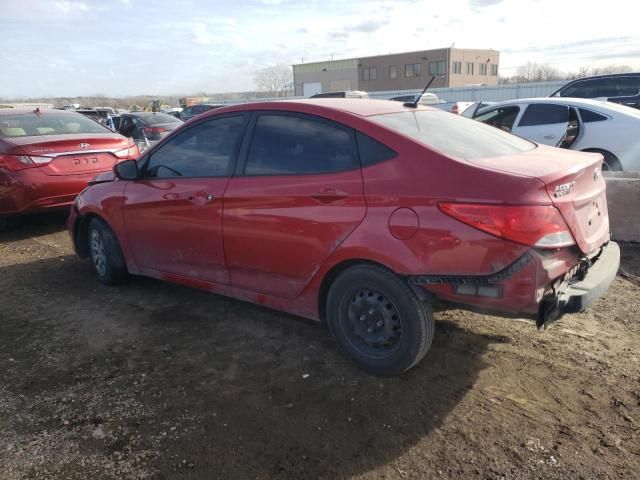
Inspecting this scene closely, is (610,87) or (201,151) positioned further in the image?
(610,87)

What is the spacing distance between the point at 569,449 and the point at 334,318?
1.45m

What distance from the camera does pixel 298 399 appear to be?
119 inches

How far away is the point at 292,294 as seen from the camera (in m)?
3.49

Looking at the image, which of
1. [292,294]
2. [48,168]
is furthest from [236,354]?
[48,168]

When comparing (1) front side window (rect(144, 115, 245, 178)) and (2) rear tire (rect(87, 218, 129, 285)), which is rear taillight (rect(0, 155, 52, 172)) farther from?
(1) front side window (rect(144, 115, 245, 178))

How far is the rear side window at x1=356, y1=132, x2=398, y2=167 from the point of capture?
3.01m

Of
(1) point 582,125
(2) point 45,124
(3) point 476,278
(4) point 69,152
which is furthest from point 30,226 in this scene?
(1) point 582,125

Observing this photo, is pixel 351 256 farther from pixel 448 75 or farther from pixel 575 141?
pixel 448 75

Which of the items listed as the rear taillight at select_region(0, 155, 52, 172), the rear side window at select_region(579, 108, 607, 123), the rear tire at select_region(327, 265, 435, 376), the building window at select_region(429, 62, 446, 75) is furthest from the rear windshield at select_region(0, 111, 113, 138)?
the building window at select_region(429, 62, 446, 75)

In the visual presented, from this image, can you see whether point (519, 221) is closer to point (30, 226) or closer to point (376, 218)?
point (376, 218)

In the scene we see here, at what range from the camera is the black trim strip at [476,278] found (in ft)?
8.55

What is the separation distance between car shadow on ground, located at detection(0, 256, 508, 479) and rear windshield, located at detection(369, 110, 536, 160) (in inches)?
52.2

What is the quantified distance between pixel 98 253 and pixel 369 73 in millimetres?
69555

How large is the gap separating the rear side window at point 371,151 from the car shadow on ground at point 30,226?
581 cm
